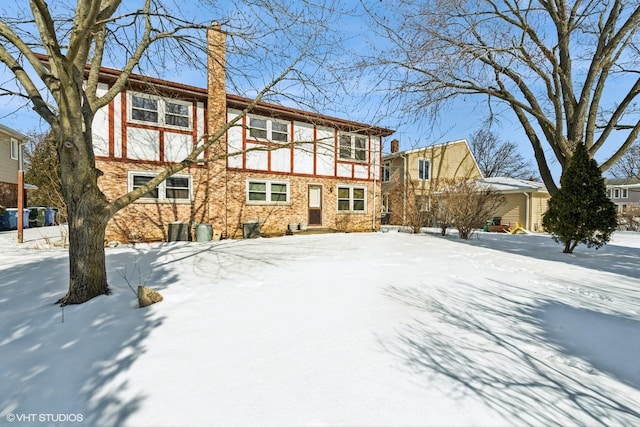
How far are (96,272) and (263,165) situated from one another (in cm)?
943

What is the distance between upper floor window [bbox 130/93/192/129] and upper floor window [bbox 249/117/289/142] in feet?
8.81

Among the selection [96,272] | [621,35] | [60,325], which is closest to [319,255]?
[96,272]

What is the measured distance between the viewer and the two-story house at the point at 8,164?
17219mm

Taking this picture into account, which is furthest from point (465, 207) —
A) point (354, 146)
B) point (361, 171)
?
point (354, 146)

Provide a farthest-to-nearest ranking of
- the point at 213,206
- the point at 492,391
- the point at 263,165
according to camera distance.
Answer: the point at 263,165, the point at 213,206, the point at 492,391

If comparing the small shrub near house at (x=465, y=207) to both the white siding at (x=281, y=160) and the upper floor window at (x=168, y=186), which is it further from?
→ the upper floor window at (x=168, y=186)

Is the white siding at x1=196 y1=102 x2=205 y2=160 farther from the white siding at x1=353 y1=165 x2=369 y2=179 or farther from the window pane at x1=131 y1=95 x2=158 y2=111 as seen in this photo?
the white siding at x1=353 y1=165 x2=369 y2=179

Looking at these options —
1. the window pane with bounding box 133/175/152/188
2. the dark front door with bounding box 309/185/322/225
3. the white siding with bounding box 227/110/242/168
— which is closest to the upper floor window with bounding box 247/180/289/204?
the white siding with bounding box 227/110/242/168

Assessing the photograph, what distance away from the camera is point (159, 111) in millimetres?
10906

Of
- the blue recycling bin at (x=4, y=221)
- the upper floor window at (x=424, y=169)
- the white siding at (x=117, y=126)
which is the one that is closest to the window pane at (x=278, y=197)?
the white siding at (x=117, y=126)

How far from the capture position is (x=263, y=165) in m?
13.2

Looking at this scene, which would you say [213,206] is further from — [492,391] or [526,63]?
[526,63]

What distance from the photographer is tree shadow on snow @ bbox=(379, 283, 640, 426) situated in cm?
222

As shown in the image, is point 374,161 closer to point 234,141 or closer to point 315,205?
point 315,205
